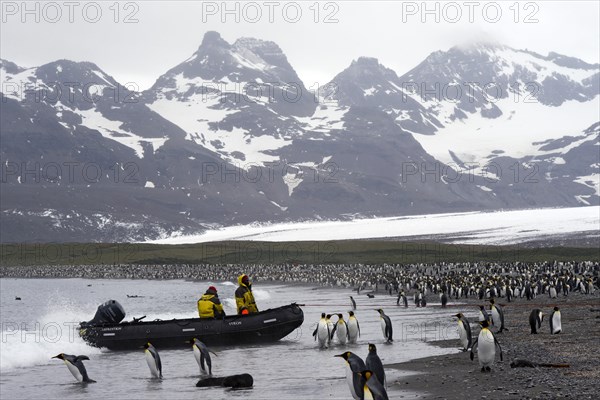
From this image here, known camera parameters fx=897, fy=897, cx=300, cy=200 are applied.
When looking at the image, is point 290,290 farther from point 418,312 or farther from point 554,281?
point 418,312

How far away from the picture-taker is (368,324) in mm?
37719

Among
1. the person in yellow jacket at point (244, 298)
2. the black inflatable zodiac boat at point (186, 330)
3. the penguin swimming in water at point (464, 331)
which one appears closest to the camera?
the penguin swimming in water at point (464, 331)

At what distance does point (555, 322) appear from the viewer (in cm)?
2895

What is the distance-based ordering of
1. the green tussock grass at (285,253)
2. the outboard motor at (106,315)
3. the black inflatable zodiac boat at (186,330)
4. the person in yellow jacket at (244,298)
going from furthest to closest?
the green tussock grass at (285,253) → the outboard motor at (106,315) → the person in yellow jacket at (244,298) → the black inflatable zodiac boat at (186,330)

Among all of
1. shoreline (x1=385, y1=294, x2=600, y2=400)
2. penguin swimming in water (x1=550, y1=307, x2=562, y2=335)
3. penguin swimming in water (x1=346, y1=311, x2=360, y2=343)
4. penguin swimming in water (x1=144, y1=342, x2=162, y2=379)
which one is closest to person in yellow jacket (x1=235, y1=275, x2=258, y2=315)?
penguin swimming in water (x1=346, y1=311, x2=360, y2=343)

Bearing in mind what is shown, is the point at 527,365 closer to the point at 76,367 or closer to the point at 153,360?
the point at 153,360

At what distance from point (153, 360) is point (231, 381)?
3041 millimetres

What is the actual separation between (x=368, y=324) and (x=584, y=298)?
14575 mm

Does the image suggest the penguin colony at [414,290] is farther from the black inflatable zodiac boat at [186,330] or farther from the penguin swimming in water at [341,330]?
the black inflatable zodiac boat at [186,330]

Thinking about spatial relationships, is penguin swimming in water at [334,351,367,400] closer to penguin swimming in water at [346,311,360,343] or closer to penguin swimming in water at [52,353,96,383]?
penguin swimming in water at [52,353,96,383]

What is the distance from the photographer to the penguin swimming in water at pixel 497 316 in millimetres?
30203

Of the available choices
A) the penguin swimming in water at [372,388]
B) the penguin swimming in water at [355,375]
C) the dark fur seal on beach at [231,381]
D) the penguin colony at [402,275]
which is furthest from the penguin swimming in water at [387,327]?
the penguin colony at [402,275]

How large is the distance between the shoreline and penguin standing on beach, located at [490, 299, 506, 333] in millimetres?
375

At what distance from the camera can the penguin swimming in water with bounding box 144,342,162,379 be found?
24016 mm
